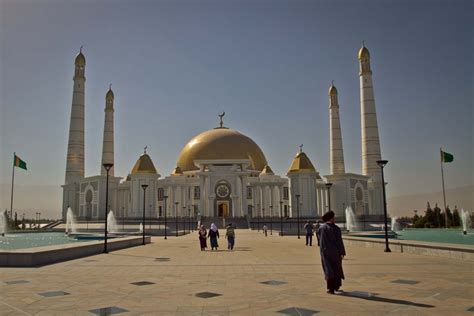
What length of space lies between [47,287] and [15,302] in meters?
1.61

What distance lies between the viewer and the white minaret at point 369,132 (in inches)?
2384

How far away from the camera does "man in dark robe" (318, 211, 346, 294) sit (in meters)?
8.57

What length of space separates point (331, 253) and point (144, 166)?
54.7m

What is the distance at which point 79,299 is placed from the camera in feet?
26.7

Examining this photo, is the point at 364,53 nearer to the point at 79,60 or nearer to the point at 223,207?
the point at 223,207

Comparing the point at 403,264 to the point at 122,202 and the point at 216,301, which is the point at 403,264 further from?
the point at 122,202

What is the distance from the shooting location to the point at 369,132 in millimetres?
60500

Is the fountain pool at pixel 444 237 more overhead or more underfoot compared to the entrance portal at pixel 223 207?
more underfoot

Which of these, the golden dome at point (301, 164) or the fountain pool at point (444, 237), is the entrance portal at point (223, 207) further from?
the fountain pool at point (444, 237)

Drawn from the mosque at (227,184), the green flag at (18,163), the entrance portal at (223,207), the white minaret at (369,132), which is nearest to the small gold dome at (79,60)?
the mosque at (227,184)

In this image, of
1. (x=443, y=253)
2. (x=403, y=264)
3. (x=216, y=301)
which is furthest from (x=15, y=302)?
(x=443, y=253)

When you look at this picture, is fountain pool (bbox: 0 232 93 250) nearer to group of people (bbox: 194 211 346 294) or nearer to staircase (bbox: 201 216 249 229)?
staircase (bbox: 201 216 249 229)

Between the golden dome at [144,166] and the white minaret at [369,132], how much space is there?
96.3ft

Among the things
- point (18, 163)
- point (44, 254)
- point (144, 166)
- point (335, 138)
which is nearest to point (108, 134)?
point (144, 166)
